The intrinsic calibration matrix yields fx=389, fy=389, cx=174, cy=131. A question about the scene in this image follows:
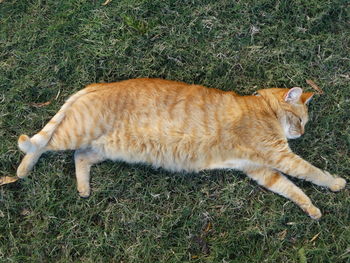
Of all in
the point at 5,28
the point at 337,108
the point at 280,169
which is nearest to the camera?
the point at 280,169

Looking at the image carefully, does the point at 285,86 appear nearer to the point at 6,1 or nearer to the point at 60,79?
the point at 60,79

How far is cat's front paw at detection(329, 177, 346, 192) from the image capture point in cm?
384

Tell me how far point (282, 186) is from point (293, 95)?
89 centimetres

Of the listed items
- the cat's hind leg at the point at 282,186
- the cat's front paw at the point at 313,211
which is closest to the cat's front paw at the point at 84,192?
the cat's hind leg at the point at 282,186

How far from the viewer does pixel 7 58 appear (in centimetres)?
430

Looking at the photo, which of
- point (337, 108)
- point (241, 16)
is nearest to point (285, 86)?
point (337, 108)

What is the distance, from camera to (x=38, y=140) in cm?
369

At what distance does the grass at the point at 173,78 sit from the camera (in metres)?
3.82

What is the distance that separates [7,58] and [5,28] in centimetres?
35

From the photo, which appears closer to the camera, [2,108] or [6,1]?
[2,108]

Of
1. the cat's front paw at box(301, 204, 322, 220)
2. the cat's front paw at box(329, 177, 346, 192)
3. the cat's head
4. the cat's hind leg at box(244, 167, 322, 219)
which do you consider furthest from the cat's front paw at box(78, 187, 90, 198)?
the cat's front paw at box(329, 177, 346, 192)

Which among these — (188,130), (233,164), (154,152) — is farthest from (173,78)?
(233,164)

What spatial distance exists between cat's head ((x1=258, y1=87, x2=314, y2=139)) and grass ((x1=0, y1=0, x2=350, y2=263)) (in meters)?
0.25

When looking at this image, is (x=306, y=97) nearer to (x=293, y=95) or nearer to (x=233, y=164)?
(x=293, y=95)
